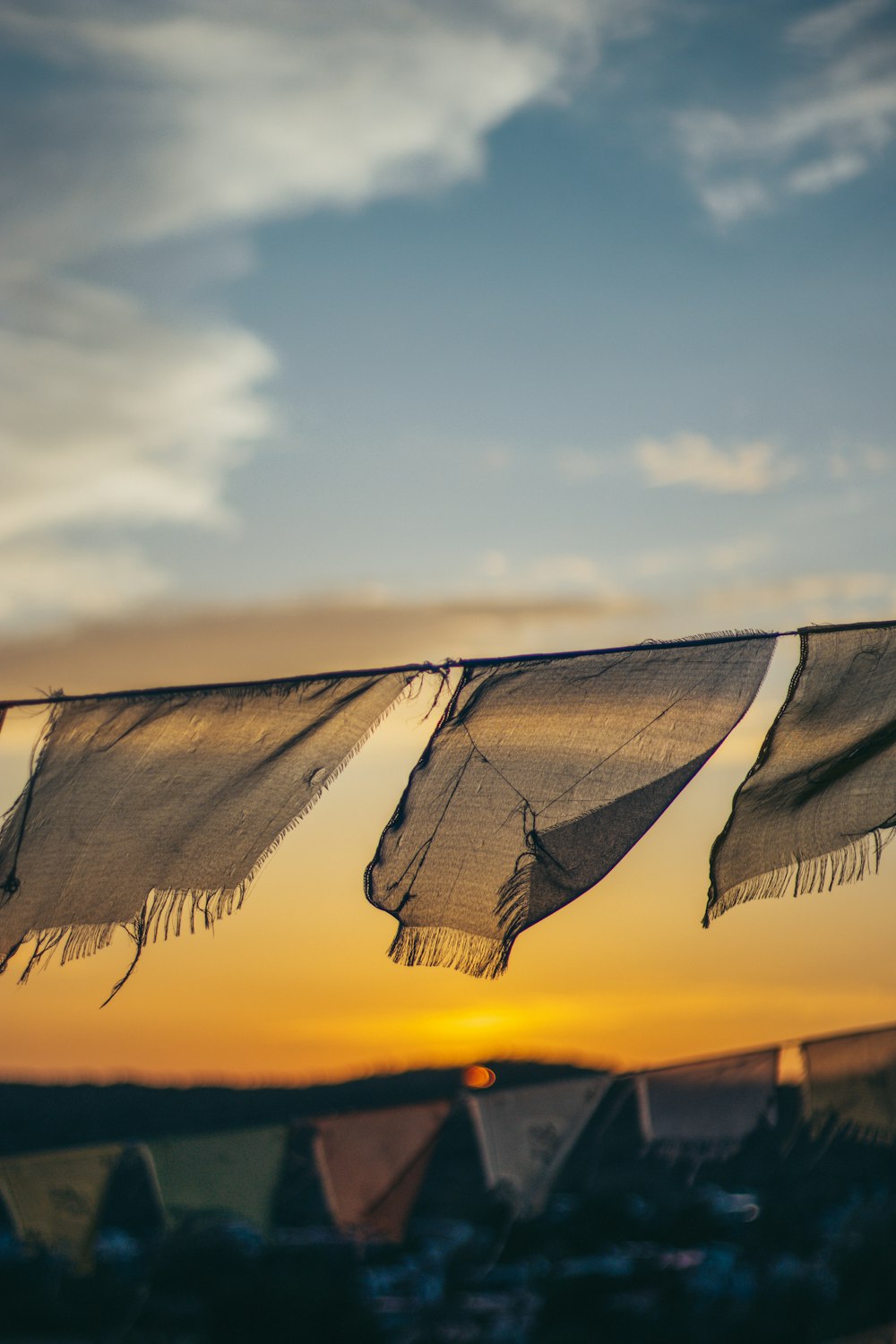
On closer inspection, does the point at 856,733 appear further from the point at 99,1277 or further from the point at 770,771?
the point at 99,1277

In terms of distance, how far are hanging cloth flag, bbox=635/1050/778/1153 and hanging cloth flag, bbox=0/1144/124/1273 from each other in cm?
213

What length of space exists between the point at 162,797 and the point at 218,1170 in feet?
5.34

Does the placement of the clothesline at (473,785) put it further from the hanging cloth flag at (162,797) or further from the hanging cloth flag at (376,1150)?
the hanging cloth flag at (376,1150)

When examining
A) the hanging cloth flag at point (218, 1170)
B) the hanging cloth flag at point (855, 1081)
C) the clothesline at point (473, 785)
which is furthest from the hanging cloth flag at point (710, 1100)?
the hanging cloth flag at point (218, 1170)

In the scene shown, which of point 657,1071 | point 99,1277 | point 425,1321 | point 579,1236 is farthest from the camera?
point 579,1236

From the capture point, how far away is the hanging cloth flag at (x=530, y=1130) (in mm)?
4844

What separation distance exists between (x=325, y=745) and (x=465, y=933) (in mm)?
1050

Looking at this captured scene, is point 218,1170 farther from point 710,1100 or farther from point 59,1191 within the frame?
point 710,1100

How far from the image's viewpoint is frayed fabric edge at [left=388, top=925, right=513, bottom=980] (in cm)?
518

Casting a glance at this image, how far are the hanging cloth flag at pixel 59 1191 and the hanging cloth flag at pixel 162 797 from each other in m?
0.88

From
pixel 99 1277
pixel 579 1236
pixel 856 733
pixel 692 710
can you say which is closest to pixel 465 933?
pixel 692 710

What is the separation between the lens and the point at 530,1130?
15.9 ft

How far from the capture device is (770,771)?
5.13 m

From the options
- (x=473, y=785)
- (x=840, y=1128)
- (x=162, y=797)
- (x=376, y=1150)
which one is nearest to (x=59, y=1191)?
(x=376, y=1150)
